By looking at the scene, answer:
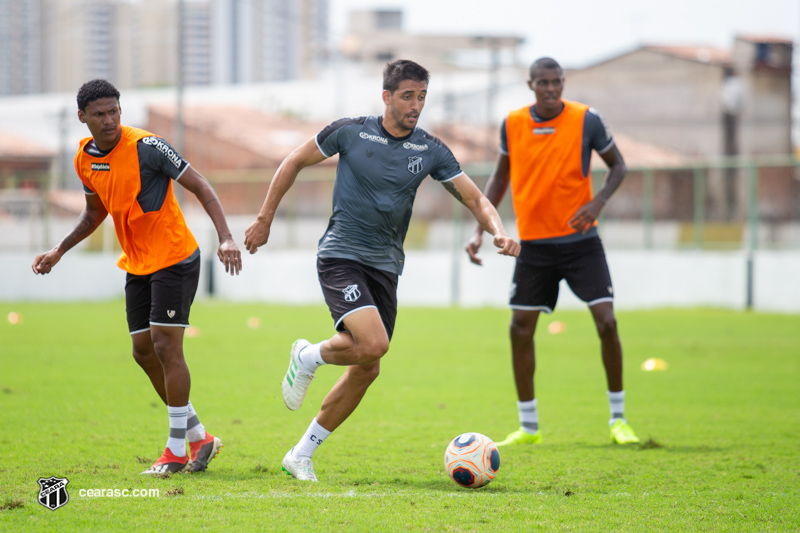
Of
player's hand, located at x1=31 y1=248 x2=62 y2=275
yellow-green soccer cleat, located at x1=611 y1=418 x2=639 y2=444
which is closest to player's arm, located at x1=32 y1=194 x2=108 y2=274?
player's hand, located at x1=31 y1=248 x2=62 y2=275

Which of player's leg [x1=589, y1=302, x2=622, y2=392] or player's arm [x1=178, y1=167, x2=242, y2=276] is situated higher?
player's arm [x1=178, y1=167, x2=242, y2=276]

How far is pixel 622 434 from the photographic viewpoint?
6418 millimetres

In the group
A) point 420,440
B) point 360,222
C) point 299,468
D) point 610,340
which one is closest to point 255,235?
point 360,222

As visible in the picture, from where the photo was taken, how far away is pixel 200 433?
538cm

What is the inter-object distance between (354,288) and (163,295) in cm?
114

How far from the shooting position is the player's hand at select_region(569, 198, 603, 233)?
21.2ft

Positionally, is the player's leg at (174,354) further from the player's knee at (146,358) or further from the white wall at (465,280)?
the white wall at (465,280)

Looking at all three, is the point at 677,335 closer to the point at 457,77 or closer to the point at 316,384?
the point at 316,384

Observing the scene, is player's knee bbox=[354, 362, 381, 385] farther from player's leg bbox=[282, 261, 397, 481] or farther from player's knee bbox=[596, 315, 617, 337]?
player's knee bbox=[596, 315, 617, 337]

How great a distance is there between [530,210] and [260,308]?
46.3ft

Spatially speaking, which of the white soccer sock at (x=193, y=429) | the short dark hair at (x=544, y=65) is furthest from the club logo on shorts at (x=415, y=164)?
the white soccer sock at (x=193, y=429)

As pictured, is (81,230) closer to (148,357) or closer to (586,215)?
(148,357)

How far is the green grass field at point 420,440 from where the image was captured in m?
4.29

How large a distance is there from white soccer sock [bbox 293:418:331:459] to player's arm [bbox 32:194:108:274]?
1919 millimetres
